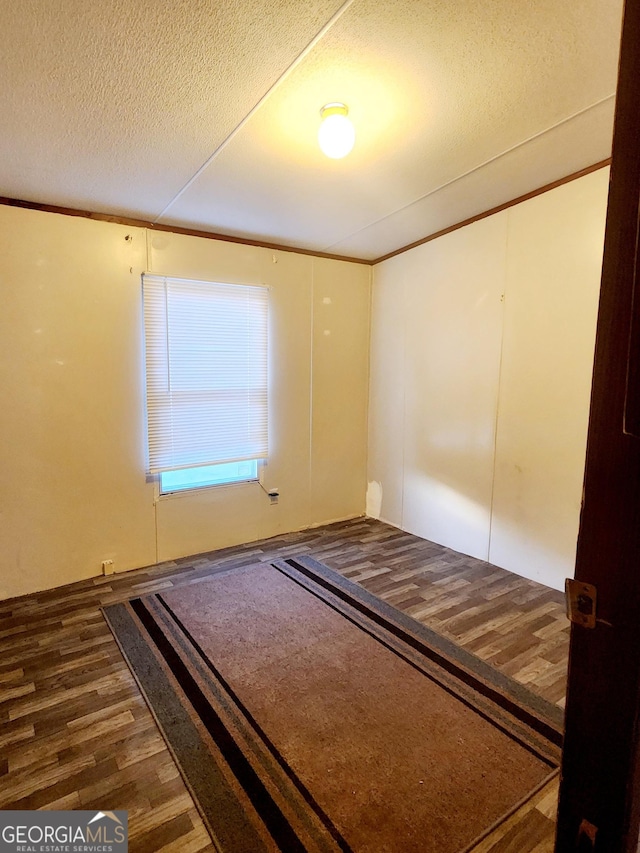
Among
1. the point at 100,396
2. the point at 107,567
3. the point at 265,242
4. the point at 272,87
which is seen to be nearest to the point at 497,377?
the point at 265,242

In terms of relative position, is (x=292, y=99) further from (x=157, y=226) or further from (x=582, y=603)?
(x=582, y=603)

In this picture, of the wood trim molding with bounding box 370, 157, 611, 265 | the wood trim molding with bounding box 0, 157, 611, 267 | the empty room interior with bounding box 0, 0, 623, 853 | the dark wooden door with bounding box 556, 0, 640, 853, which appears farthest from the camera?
the wood trim molding with bounding box 0, 157, 611, 267

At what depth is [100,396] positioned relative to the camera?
3.11 metres

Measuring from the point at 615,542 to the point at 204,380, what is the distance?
3199 mm

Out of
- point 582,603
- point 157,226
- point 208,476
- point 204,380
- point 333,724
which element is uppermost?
point 157,226

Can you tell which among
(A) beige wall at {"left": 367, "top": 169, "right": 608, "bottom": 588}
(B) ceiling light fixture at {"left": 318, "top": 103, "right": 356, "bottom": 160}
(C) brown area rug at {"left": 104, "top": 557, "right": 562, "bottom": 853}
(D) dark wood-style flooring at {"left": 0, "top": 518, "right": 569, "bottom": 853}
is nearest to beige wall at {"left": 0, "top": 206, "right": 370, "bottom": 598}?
(D) dark wood-style flooring at {"left": 0, "top": 518, "right": 569, "bottom": 853}

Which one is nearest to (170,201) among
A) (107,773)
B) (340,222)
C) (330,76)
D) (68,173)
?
(68,173)

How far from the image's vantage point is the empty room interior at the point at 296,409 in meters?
1.55

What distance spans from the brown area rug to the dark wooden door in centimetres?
103

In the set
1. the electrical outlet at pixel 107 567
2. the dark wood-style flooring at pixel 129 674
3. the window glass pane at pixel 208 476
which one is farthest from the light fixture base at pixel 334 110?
the electrical outlet at pixel 107 567

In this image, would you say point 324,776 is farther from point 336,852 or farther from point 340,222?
point 340,222

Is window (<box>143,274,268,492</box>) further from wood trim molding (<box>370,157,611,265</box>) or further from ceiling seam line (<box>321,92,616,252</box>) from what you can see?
wood trim molding (<box>370,157,611,265</box>)

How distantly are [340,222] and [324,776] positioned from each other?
331cm

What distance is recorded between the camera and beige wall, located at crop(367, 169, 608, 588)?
280cm
